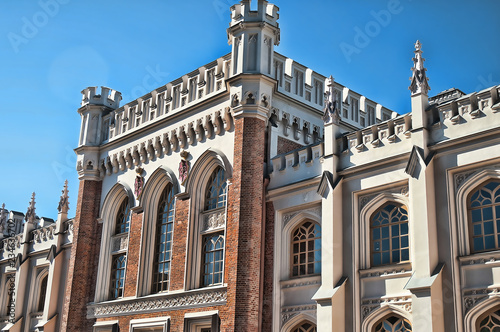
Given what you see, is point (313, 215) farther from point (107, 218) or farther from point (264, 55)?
point (107, 218)

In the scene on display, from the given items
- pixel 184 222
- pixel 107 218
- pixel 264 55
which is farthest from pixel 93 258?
pixel 264 55

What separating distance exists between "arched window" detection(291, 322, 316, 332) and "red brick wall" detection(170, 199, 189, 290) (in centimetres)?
530

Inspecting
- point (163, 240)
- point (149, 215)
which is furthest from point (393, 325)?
point (149, 215)

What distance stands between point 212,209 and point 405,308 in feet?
29.4

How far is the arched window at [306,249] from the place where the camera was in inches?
784

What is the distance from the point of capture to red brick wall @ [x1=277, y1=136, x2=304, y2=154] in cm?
2323

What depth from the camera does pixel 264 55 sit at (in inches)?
909

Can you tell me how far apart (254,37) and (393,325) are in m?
11.7

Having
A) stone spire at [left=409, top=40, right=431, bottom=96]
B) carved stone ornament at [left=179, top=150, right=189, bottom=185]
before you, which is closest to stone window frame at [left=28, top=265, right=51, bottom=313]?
carved stone ornament at [left=179, top=150, right=189, bottom=185]

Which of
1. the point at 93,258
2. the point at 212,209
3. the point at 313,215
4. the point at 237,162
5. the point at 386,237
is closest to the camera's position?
the point at 386,237

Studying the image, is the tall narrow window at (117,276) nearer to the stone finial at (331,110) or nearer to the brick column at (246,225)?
the brick column at (246,225)

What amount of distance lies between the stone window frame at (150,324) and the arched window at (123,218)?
188 inches

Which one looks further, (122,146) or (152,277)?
(122,146)

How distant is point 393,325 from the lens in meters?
17.2
